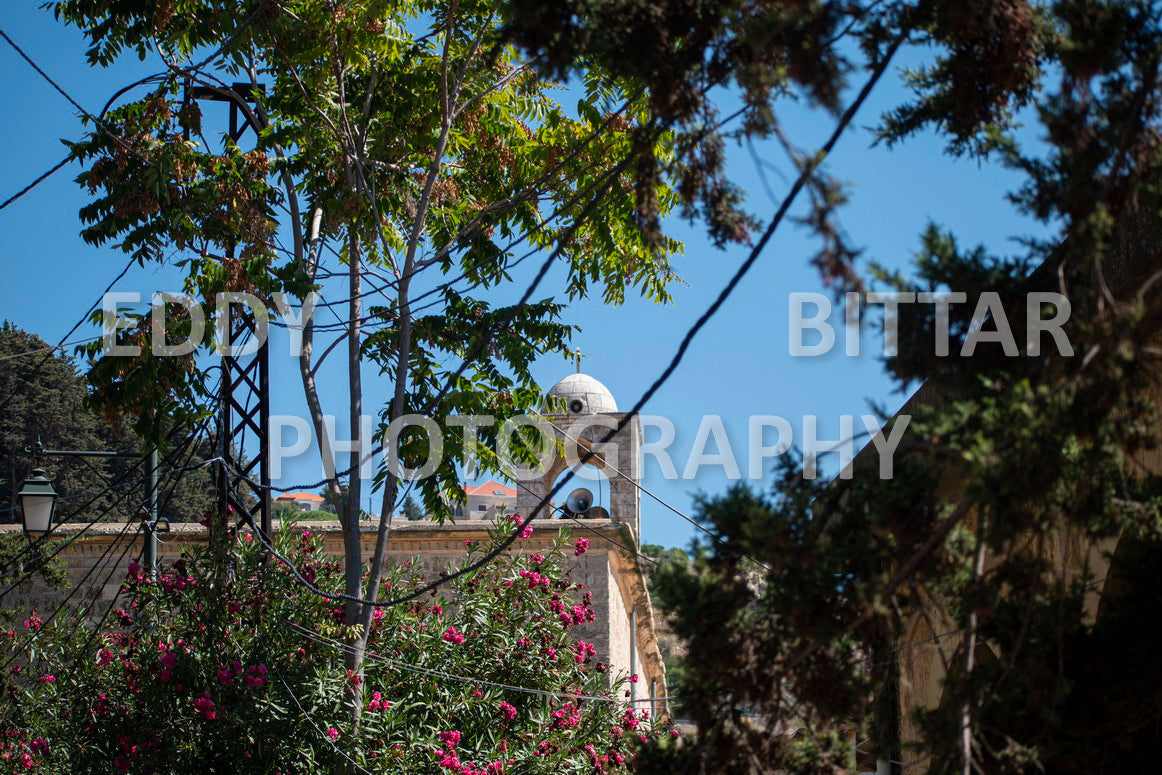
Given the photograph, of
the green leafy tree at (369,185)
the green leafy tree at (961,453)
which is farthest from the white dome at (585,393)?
the green leafy tree at (961,453)

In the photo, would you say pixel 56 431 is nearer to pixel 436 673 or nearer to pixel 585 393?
pixel 585 393

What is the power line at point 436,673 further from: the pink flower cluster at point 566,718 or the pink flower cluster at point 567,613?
the pink flower cluster at point 567,613

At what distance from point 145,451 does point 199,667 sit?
1.85 metres

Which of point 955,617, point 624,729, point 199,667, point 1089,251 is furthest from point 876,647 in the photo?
point 199,667

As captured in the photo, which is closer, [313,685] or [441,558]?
[313,685]

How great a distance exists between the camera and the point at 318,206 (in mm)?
9672

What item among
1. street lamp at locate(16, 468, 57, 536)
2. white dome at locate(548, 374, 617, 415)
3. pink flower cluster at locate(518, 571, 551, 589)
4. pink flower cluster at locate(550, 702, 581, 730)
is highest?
white dome at locate(548, 374, 617, 415)

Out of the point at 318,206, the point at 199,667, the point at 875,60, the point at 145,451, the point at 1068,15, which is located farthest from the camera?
the point at 318,206

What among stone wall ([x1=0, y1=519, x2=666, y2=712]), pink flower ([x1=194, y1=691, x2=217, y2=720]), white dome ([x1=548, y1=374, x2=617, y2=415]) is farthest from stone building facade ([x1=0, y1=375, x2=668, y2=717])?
pink flower ([x1=194, y1=691, x2=217, y2=720])

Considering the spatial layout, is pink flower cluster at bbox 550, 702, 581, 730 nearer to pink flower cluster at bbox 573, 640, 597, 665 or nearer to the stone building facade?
pink flower cluster at bbox 573, 640, 597, 665

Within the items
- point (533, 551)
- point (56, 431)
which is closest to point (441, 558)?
point (533, 551)

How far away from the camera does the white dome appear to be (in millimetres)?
17781

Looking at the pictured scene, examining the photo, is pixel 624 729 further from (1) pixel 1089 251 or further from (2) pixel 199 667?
(1) pixel 1089 251

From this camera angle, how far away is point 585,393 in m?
18.2
